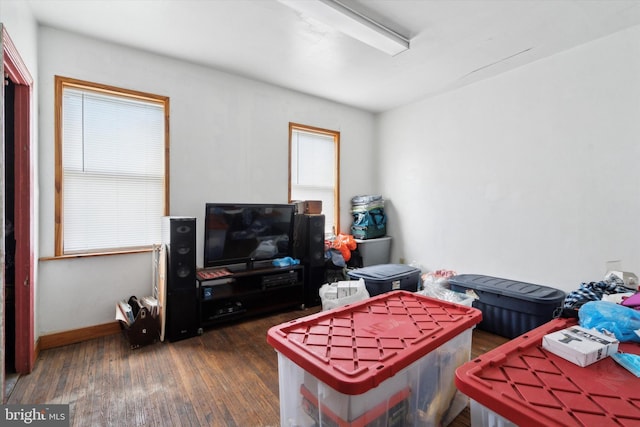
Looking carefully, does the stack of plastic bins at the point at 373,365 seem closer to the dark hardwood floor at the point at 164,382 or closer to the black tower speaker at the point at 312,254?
the dark hardwood floor at the point at 164,382

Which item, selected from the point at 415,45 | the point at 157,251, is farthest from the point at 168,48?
the point at 415,45

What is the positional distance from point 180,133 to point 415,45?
8.08ft

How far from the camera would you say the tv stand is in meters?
2.84

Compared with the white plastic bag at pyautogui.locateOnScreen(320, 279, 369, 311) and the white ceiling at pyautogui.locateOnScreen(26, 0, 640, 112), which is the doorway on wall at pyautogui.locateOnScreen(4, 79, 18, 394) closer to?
the white ceiling at pyautogui.locateOnScreen(26, 0, 640, 112)

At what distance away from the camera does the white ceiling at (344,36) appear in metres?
2.18

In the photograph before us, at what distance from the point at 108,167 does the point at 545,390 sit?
338 cm

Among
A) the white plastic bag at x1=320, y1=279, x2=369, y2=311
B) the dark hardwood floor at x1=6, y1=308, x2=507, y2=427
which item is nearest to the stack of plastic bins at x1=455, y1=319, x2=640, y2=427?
the dark hardwood floor at x1=6, y1=308, x2=507, y2=427

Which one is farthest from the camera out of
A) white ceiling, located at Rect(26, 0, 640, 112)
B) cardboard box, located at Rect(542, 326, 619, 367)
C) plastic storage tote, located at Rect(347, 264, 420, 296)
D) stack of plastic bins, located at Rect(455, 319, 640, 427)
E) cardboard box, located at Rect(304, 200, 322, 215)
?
cardboard box, located at Rect(304, 200, 322, 215)

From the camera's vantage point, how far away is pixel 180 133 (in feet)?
9.90

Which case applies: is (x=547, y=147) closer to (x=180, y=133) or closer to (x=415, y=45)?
(x=415, y=45)

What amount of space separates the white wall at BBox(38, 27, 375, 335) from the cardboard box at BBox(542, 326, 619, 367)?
3.01m

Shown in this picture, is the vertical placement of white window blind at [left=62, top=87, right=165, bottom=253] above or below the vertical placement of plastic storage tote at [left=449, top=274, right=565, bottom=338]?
above

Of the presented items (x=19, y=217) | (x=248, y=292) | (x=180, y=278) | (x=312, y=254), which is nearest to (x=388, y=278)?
(x=312, y=254)

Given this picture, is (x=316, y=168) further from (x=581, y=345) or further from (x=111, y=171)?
(x=581, y=345)
